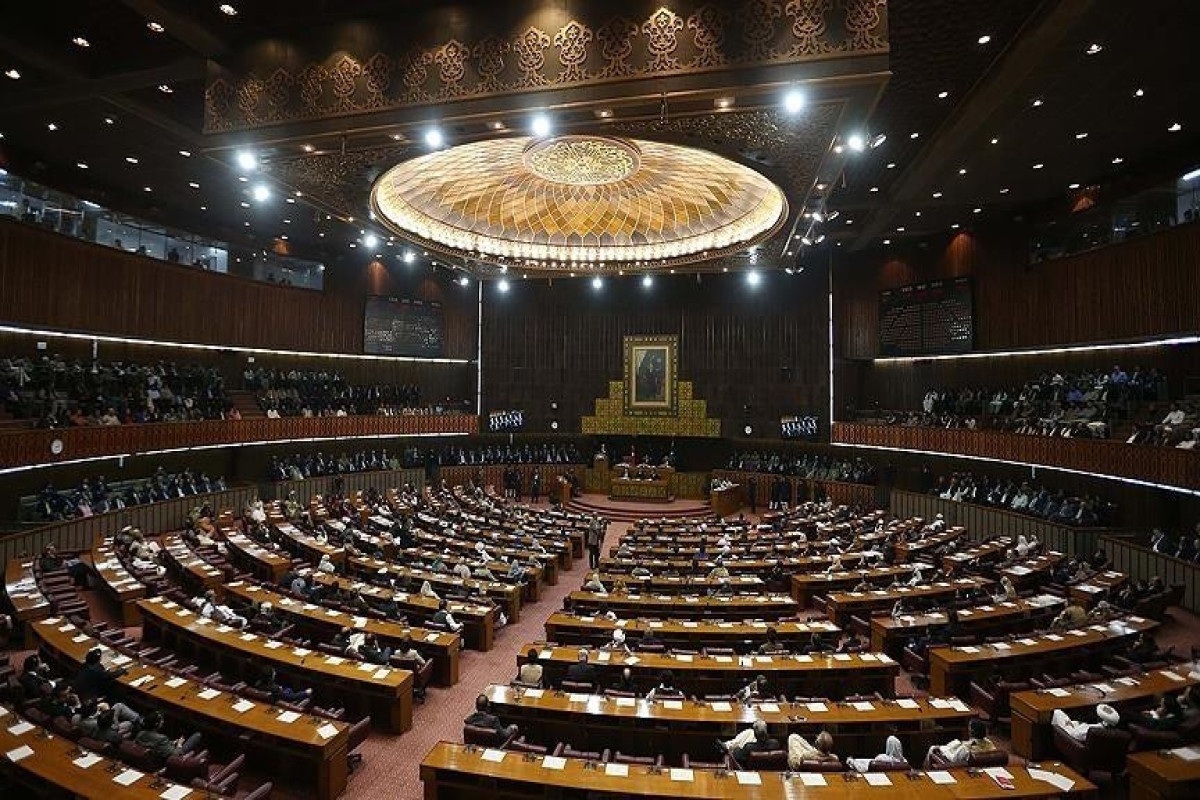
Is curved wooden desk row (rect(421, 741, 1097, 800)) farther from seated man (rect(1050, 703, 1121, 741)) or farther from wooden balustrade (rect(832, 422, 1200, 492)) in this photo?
wooden balustrade (rect(832, 422, 1200, 492))

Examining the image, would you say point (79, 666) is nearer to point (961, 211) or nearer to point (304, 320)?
point (304, 320)

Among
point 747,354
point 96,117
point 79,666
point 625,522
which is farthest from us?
point 747,354

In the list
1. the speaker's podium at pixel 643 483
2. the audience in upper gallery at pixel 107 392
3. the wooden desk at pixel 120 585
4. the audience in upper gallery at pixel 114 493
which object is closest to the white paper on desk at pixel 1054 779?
the wooden desk at pixel 120 585

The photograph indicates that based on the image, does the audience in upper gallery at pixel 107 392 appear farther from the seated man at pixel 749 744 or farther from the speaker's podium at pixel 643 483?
the seated man at pixel 749 744

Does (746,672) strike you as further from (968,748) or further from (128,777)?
(128,777)

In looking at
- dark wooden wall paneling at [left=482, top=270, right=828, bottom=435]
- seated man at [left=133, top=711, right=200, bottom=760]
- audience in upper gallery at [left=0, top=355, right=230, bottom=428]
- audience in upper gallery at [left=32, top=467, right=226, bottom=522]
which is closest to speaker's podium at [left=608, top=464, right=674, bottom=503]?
dark wooden wall paneling at [left=482, top=270, right=828, bottom=435]

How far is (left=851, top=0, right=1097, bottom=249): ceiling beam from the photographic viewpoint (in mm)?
9438

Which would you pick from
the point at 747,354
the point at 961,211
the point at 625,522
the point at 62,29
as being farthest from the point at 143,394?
the point at 961,211

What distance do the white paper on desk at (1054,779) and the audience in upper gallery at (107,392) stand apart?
20.8 metres

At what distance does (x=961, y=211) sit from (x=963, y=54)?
1025 cm

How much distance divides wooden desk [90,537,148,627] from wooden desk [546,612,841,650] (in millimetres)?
8254

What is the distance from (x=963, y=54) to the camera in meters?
10.9

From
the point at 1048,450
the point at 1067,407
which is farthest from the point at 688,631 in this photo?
the point at 1067,407

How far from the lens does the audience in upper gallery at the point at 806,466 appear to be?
81.9 ft
